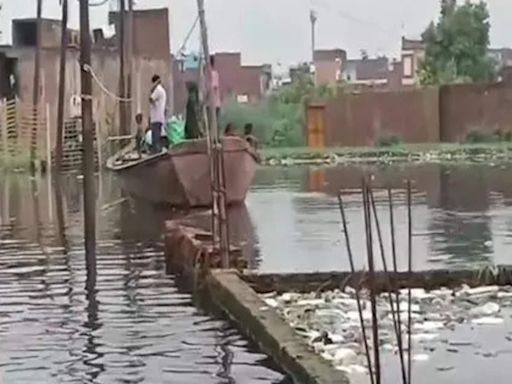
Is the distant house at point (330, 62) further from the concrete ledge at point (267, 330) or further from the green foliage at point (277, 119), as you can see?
the concrete ledge at point (267, 330)

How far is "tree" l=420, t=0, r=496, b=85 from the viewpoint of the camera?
6419 cm

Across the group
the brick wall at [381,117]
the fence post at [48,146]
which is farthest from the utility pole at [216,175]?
the brick wall at [381,117]

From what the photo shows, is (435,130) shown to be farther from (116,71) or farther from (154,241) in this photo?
(154,241)

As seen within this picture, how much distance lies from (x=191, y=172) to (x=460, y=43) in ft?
141

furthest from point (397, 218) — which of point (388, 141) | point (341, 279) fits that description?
point (388, 141)

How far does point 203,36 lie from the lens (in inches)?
569

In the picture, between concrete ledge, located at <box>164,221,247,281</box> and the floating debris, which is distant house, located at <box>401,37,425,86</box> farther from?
the floating debris

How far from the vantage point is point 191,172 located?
23.4m

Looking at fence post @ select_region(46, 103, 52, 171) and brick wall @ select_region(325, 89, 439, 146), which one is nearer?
fence post @ select_region(46, 103, 52, 171)

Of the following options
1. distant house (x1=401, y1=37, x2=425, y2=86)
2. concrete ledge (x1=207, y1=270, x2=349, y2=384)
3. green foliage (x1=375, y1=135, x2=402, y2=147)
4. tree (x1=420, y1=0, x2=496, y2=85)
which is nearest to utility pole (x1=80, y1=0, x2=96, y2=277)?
concrete ledge (x1=207, y1=270, x2=349, y2=384)

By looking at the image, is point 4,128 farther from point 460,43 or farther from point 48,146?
point 460,43

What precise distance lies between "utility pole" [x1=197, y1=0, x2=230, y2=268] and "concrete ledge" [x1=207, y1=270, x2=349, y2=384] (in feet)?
1.56

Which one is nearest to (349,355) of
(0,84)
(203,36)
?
(203,36)

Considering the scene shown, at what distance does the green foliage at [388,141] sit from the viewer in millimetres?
49594
